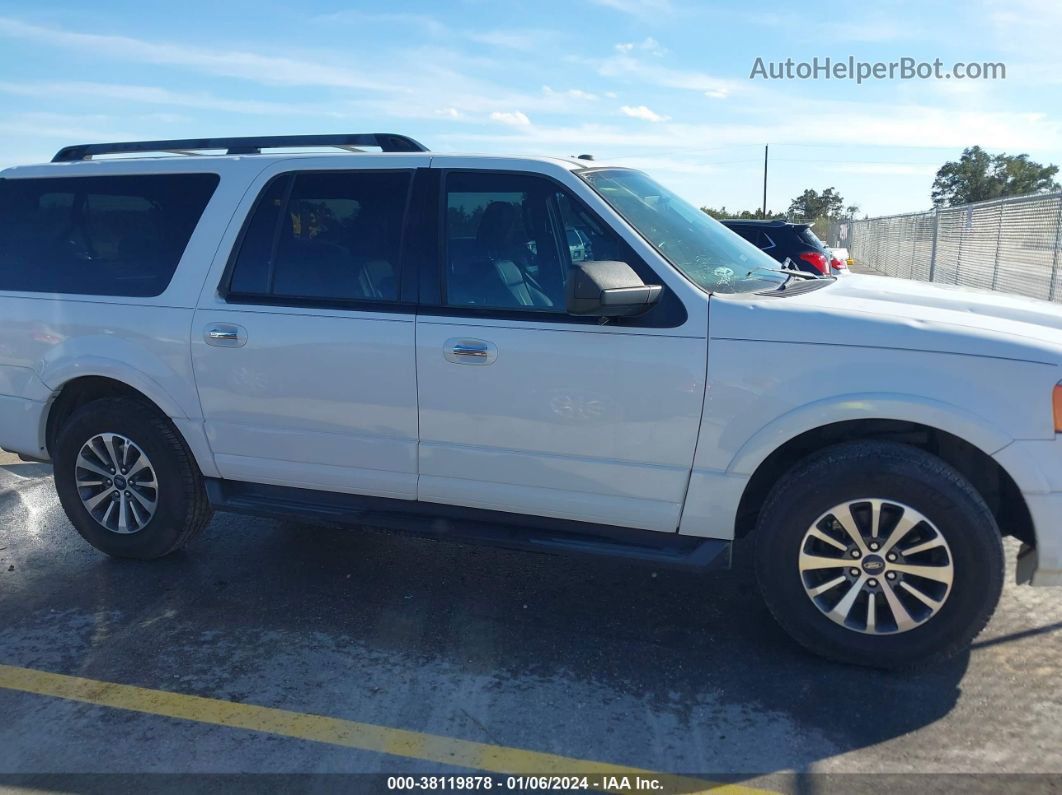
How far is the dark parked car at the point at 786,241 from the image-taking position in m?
11.8

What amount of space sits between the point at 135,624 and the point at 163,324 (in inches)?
56.7

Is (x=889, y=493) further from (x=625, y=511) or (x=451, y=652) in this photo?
(x=451, y=652)

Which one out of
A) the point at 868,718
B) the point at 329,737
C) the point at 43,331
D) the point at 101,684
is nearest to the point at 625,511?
the point at 868,718

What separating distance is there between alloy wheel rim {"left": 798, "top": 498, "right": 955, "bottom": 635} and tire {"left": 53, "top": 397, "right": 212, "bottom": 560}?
310cm

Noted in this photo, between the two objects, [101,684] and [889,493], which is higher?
[889,493]

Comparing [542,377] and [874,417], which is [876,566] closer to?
[874,417]

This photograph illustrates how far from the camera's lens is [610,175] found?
4.18 meters

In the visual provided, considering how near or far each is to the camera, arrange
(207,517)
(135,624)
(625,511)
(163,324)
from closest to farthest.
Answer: (625,511) → (135,624) → (163,324) → (207,517)

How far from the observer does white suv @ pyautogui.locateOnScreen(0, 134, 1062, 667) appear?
11.1 feet

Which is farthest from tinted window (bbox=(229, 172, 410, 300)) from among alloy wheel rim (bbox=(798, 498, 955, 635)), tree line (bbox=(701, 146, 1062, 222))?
tree line (bbox=(701, 146, 1062, 222))

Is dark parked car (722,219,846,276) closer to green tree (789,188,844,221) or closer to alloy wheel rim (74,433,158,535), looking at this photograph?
alloy wheel rim (74,433,158,535)

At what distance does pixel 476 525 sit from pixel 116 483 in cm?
207

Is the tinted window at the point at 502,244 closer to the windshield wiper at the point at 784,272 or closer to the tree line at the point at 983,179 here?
the windshield wiper at the point at 784,272

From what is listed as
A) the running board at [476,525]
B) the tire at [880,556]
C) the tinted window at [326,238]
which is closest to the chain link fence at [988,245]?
the tire at [880,556]
